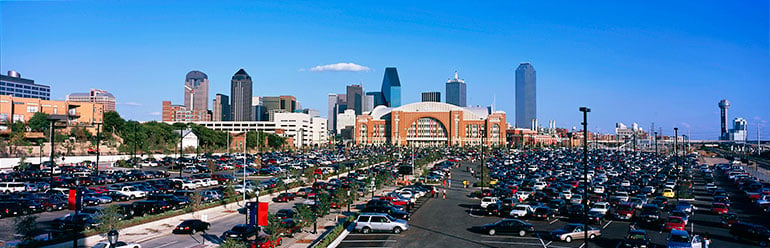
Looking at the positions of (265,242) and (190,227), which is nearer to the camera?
(265,242)

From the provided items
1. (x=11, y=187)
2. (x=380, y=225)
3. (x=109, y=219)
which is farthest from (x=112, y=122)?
(x=380, y=225)

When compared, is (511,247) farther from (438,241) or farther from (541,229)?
(541,229)

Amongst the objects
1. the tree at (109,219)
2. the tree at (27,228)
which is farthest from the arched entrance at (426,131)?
the tree at (27,228)

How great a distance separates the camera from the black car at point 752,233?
88.5ft

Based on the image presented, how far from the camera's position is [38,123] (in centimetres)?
9156

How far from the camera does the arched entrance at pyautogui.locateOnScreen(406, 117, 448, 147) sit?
191 metres

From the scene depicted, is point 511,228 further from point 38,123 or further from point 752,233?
point 38,123

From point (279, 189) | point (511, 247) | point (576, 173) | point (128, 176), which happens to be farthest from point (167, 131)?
point (511, 247)

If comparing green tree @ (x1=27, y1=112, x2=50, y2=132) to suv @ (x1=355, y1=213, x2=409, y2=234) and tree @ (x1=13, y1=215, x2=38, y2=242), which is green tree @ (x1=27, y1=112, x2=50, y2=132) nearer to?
tree @ (x1=13, y1=215, x2=38, y2=242)

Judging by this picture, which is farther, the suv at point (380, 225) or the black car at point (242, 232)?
the suv at point (380, 225)

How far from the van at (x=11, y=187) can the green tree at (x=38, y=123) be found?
55392 mm

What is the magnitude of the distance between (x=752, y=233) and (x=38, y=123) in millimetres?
102678

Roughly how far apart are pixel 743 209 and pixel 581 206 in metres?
16.9

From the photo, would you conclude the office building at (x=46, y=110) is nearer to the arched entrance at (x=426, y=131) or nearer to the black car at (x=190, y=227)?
the black car at (x=190, y=227)
